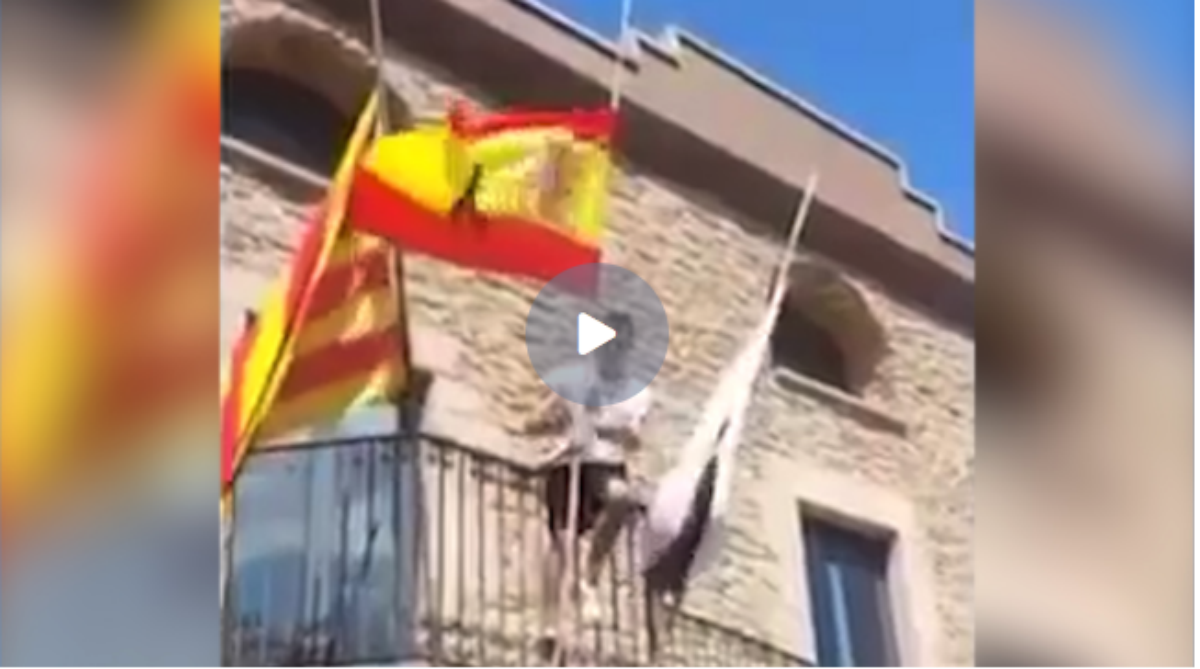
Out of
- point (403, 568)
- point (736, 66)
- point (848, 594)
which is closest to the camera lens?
point (403, 568)

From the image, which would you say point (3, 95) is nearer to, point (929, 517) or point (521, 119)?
point (521, 119)

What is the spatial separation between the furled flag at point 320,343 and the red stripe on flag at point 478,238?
46 mm

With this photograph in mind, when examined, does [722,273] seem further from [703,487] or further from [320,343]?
[320,343]

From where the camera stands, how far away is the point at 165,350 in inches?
191

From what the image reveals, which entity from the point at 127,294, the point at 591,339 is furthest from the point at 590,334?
the point at 127,294

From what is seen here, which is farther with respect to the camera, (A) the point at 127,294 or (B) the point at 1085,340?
(B) the point at 1085,340

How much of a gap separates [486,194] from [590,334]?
0.32 m

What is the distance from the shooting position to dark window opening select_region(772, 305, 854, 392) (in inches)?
208

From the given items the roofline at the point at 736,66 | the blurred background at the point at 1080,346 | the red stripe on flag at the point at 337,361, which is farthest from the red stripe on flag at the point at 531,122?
A: the blurred background at the point at 1080,346

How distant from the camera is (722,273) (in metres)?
5.20

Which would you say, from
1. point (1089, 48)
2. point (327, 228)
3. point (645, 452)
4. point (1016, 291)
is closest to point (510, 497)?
point (645, 452)

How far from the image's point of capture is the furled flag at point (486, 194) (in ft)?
16.3

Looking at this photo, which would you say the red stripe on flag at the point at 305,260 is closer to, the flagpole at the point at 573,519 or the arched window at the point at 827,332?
the flagpole at the point at 573,519

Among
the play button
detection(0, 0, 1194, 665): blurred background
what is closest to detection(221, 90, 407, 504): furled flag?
the play button
